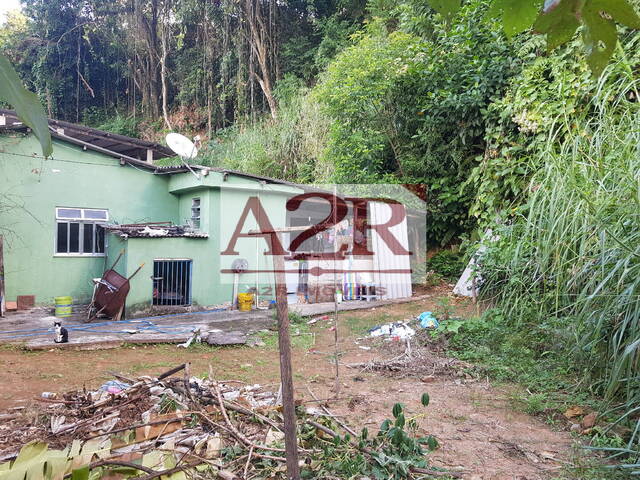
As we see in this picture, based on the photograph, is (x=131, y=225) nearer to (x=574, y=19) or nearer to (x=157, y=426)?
(x=157, y=426)

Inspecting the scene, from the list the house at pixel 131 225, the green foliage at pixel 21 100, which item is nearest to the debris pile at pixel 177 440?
the green foliage at pixel 21 100

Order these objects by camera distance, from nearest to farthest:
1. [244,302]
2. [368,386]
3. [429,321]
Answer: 1. [368,386]
2. [429,321]
3. [244,302]

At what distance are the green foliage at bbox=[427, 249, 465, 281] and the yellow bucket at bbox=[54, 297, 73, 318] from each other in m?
7.63

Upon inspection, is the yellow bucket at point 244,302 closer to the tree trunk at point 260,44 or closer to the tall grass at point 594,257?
the tall grass at point 594,257

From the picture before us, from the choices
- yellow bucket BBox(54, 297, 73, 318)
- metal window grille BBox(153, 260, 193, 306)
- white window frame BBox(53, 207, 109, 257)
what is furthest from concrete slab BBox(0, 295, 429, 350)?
white window frame BBox(53, 207, 109, 257)

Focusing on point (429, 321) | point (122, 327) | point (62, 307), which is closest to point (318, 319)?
point (429, 321)

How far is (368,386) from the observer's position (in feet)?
14.1

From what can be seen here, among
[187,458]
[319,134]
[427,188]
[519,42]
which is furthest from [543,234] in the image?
[319,134]

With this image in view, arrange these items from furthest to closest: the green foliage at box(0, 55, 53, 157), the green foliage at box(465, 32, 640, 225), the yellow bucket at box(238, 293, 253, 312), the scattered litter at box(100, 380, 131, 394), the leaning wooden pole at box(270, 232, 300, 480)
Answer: the yellow bucket at box(238, 293, 253, 312) → the green foliage at box(465, 32, 640, 225) → the scattered litter at box(100, 380, 131, 394) → the leaning wooden pole at box(270, 232, 300, 480) → the green foliage at box(0, 55, 53, 157)

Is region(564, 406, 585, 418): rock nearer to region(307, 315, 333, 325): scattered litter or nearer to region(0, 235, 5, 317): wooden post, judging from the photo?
region(307, 315, 333, 325): scattered litter

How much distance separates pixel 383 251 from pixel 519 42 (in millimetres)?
4795

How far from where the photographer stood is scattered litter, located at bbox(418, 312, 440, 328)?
591 cm

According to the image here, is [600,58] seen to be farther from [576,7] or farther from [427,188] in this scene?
[427,188]

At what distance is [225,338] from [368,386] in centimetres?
259
